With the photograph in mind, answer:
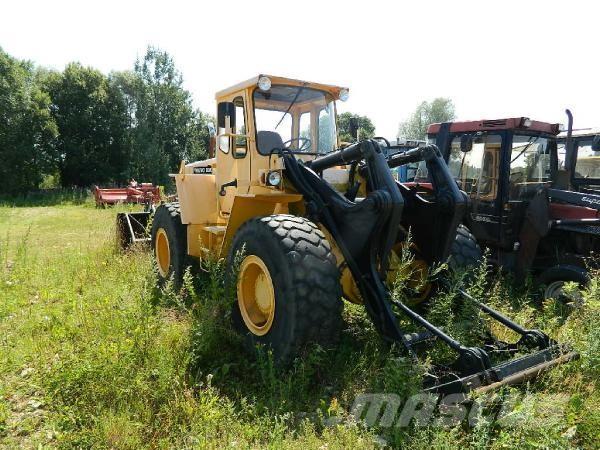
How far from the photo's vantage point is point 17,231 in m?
11.9

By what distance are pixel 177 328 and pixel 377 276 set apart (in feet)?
6.44

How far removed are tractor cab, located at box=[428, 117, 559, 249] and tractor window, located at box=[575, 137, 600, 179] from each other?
2.98 ft

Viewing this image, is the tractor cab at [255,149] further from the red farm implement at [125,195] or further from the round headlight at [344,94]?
the red farm implement at [125,195]

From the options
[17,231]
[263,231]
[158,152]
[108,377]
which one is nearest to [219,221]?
[263,231]

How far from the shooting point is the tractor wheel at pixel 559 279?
5340 mm

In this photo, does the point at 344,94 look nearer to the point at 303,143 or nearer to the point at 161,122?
the point at 303,143

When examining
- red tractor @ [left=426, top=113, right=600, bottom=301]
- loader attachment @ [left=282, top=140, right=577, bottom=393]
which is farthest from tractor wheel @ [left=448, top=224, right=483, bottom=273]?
red tractor @ [left=426, top=113, right=600, bottom=301]

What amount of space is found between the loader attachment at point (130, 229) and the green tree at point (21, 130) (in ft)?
73.5

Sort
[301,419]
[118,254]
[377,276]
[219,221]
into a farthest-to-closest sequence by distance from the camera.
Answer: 1. [118,254]
2. [219,221]
3. [377,276]
4. [301,419]

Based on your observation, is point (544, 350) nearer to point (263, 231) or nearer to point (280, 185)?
point (263, 231)

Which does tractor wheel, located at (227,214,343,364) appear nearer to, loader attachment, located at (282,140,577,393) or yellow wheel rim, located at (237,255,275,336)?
yellow wheel rim, located at (237,255,275,336)

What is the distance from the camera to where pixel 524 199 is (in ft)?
21.3

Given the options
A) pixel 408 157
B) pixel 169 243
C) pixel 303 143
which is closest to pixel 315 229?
pixel 408 157

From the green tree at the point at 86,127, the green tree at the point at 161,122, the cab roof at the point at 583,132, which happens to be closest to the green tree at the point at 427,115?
the green tree at the point at 161,122
